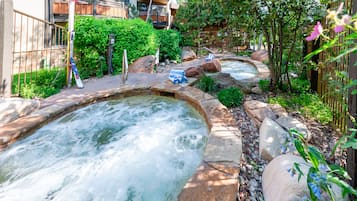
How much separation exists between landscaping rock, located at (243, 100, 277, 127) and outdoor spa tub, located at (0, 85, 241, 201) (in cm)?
33

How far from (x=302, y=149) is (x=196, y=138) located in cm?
204

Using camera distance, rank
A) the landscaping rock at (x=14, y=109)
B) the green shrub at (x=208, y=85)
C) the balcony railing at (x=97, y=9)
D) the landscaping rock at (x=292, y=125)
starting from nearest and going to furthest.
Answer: the landscaping rock at (x=292, y=125)
the landscaping rock at (x=14, y=109)
the green shrub at (x=208, y=85)
the balcony railing at (x=97, y=9)

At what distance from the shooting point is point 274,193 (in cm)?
182

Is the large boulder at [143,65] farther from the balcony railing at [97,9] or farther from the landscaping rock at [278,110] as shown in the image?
the landscaping rock at [278,110]

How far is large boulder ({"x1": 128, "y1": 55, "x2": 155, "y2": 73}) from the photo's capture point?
7.70 meters

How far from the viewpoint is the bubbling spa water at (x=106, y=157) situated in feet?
7.73

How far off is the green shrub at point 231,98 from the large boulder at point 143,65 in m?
3.79

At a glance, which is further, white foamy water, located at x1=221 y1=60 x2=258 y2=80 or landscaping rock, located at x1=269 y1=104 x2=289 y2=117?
white foamy water, located at x1=221 y1=60 x2=258 y2=80

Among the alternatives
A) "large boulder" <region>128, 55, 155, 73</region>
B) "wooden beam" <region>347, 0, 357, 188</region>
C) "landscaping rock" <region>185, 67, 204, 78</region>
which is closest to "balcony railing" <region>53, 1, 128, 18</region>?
"large boulder" <region>128, 55, 155, 73</region>

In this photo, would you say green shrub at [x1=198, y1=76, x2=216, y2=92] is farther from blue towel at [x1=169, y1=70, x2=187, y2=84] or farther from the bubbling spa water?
blue towel at [x1=169, y1=70, x2=187, y2=84]

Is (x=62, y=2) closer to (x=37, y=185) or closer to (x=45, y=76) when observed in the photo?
(x=45, y=76)

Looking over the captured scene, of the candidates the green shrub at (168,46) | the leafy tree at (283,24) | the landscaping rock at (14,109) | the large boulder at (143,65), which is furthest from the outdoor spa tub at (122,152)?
the green shrub at (168,46)

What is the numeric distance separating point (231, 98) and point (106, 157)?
7.00 ft

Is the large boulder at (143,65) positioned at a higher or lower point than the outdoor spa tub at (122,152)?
higher
